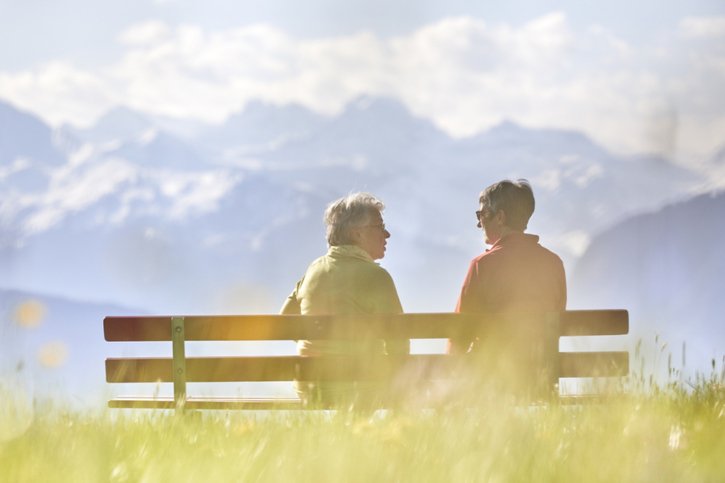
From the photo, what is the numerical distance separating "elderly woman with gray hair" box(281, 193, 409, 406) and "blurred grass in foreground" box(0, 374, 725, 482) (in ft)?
2.38

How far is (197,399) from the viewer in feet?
18.2

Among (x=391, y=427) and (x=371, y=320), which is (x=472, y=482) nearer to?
(x=391, y=427)

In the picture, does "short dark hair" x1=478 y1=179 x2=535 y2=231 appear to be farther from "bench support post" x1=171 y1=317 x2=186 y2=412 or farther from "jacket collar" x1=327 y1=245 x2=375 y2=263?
"bench support post" x1=171 y1=317 x2=186 y2=412

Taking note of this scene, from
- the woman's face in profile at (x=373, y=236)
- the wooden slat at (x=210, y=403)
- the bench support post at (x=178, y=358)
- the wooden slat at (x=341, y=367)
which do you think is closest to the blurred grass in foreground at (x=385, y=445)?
the wooden slat at (x=210, y=403)

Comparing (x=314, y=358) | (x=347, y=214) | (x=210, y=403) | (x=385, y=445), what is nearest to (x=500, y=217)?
(x=347, y=214)

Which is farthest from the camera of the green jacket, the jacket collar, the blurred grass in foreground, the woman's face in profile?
the woman's face in profile

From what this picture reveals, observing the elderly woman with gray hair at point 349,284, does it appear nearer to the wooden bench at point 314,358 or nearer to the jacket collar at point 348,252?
the jacket collar at point 348,252

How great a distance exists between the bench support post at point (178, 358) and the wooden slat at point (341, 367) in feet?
0.12

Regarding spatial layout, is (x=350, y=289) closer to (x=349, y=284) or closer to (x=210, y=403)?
(x=349, y=284)

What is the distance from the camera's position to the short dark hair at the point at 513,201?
6062mm

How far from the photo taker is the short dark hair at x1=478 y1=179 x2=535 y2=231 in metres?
6.06

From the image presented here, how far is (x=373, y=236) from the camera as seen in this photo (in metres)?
6.10

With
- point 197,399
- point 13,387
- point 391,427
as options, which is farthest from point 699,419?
point 13,387

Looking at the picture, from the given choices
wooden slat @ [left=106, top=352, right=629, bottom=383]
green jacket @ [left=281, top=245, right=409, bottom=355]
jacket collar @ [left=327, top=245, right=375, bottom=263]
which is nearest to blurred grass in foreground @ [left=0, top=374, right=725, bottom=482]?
wooden slat @ [left=106, top=352, right=629, bottom=383]
